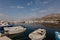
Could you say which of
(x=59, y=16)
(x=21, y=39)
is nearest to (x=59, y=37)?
(x=21, y=39)

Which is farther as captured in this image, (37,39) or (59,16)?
(59,16)

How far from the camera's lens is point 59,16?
70.9 metres

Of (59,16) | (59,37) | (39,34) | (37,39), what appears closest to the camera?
(59,37)

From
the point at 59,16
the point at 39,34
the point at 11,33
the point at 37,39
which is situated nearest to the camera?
the point at 37,39

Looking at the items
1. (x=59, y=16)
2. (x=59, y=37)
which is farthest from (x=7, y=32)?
(x=59, y=16)

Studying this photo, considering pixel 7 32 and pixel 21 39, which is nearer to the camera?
pixel 21 39

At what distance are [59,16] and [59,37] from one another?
5925 cm

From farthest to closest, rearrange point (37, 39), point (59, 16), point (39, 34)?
point (59, 16)
point (39, 34)
point (37, 39)

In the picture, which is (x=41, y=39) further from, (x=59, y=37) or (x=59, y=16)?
(x=59, y=16)

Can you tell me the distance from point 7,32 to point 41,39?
905 cm

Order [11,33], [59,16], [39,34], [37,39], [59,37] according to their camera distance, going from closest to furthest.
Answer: [59,37], [37,39], [39,34], [11,33], [59,16]

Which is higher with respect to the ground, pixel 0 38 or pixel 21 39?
pixel 0 38

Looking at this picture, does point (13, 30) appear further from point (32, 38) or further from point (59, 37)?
point (59, 37)

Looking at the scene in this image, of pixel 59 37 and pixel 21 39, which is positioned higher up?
pixel 59 37
